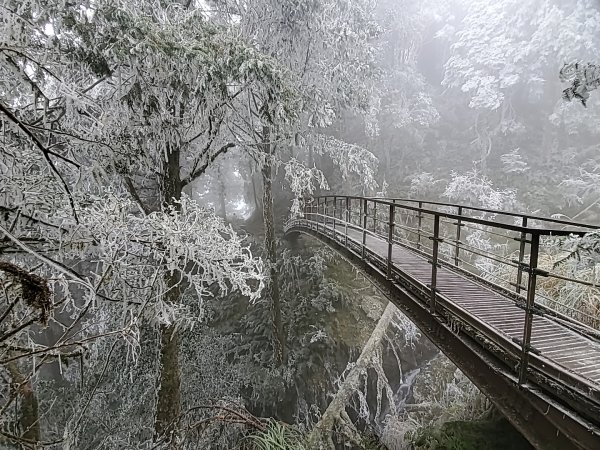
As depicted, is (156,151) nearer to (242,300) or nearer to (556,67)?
(242,300)

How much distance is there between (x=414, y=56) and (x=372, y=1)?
16.5 ft

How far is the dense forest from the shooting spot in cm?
265

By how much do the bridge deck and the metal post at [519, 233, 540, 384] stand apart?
10 centimetres

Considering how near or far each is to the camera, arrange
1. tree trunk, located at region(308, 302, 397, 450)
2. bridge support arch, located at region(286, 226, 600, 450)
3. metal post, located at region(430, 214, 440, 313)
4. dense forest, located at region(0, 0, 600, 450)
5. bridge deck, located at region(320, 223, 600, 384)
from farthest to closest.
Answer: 1. tree trunk, located at region(308, 302, 397, 450)
2. metal post, located at region(430, 214, 440, 313)
3. dense forest, located at region(0, 0, 600, 450)
4. bridge deck, located at region(320, 223, 600, 384)
5. bridge support arch, located at region(286, 226, 600, 450)

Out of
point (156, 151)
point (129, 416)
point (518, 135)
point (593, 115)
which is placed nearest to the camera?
point (156, 151)

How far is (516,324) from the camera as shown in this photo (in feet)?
10.3

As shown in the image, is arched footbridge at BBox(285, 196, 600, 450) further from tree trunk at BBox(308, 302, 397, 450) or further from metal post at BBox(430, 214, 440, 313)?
tree trunk at BBox(308, 302, 397, 450)

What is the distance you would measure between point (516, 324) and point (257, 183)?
19.8 m

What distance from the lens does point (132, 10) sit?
12.3ft

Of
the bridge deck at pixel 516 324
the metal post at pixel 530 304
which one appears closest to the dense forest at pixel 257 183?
the metal post at pixel 530 304

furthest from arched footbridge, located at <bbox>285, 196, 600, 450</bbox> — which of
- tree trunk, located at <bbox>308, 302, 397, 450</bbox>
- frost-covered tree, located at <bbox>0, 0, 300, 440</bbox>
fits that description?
tree trunk, located at <bbox>308, 302, 397, 450</bbox>

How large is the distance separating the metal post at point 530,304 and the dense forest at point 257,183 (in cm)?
20

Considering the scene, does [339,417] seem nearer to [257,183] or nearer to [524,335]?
[524,335]

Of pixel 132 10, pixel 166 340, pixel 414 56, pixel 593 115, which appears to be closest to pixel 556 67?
pixel 593 115
